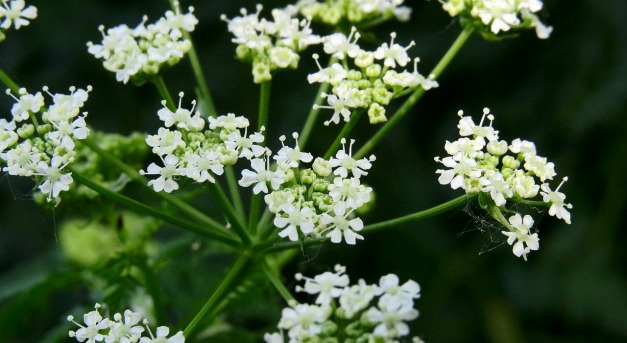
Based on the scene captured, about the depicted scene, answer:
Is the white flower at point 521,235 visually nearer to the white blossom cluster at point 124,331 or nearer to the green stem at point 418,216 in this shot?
the green stem at point 418,216

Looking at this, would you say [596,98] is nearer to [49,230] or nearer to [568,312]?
[568,312]

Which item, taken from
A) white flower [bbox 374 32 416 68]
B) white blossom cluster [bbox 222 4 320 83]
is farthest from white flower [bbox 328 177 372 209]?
white blossom cluster [bbox 222 4 320 83]

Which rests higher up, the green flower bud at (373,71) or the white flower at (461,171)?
→ the green flower bud at (373,71)

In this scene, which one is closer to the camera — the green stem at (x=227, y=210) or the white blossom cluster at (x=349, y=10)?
the green stem at (x=227, y=210)

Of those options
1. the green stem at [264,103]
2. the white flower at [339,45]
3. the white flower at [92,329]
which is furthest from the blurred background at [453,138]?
the white flower at [92,329]

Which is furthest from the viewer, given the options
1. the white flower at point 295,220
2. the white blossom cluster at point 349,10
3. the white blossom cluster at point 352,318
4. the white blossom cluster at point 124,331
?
the white blossom cluster at point 349,10
